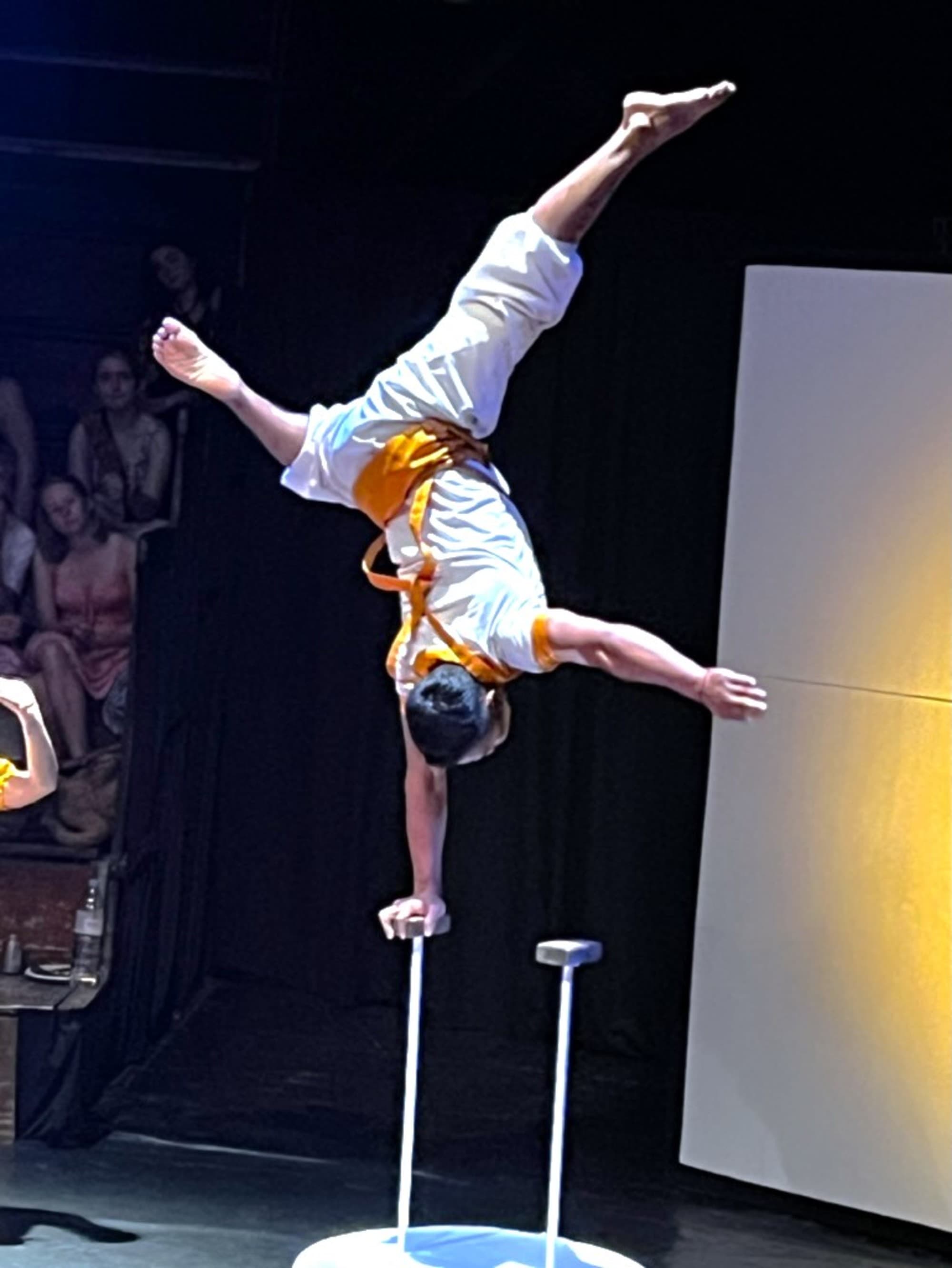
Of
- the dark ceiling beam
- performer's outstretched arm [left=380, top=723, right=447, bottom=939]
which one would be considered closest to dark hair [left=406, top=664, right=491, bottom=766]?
performer's outstretched arm [left=380, top=723, right=447, bottom=939]

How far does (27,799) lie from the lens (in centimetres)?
525

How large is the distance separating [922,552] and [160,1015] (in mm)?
2648

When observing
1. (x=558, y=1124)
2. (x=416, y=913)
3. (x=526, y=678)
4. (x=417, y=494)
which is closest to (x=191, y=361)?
(x=417, y=494)

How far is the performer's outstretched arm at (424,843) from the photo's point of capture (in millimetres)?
4957

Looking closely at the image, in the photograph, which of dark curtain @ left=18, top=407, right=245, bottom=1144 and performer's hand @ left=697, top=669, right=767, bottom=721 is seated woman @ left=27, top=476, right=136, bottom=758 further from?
performer's hand @ left=697, top=669, right=767, bottom=721

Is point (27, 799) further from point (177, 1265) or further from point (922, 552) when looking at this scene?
point (922, 552)

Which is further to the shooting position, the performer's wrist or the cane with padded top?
the cane with padded top

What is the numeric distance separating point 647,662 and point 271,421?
3.29 feet

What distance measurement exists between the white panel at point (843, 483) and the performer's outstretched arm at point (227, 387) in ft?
5.71

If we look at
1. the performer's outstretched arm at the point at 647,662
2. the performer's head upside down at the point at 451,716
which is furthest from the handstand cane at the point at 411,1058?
the performer's outstretched arm at the point at 647,662

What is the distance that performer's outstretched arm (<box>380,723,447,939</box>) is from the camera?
4.96 metres

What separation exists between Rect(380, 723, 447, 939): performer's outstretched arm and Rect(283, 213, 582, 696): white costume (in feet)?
0.72

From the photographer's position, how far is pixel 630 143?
455 centimetres

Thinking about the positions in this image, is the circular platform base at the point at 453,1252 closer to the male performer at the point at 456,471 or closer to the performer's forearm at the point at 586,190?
the male performer at the point at 456,471
